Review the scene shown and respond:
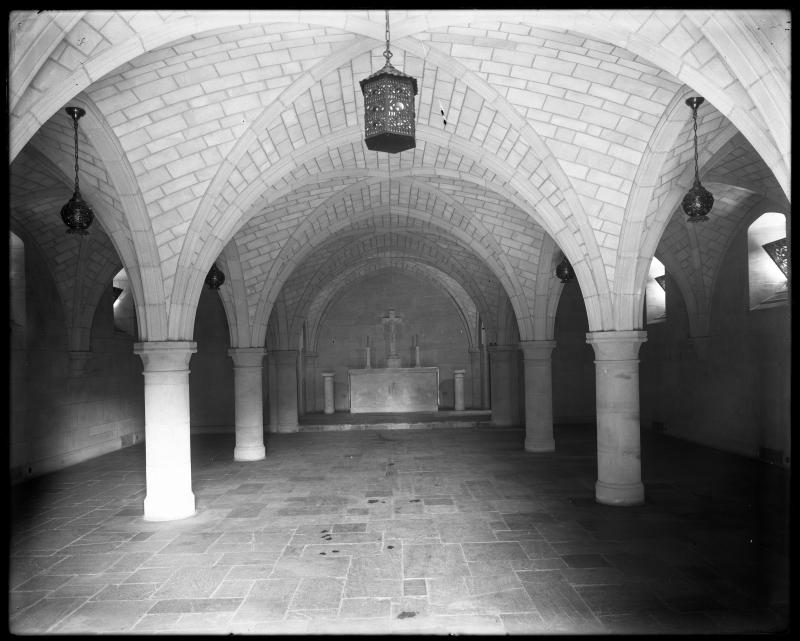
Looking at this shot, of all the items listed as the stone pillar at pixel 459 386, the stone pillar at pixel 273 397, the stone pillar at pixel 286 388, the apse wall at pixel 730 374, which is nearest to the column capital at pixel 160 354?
the stone pillar at pixel 286 388

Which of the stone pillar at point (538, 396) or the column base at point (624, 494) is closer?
the column base at point (624, 494)

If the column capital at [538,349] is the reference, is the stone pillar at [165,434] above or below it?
below

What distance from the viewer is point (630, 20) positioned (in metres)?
4.98

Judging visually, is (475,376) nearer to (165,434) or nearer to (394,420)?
(394,420)

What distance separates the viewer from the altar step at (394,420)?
671 inches

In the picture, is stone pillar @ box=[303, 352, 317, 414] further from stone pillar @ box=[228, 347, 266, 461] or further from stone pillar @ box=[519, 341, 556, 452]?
stone pillar @ box=[519, 341, 556, 452]

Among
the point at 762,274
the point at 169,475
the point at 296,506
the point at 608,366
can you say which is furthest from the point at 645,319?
the point at 169,475

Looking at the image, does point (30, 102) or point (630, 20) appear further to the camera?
point (630, 20)

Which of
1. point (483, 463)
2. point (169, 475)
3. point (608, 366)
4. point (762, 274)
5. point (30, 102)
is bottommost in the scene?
point (483, 463)

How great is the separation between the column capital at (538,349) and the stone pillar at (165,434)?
7346 mm

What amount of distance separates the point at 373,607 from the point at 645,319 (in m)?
13.2

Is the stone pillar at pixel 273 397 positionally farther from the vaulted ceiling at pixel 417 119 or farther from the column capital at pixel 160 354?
the column capital at pixel 160 354

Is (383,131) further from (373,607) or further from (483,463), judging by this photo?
(483,463)

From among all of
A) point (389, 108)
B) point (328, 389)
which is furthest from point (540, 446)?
point (328, 389)
